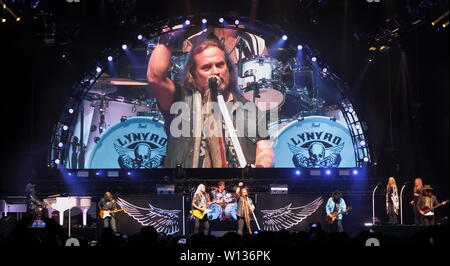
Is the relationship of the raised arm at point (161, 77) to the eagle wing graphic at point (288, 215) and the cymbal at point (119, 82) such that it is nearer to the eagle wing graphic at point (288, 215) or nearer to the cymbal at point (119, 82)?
the cymbal at point (119, 82)

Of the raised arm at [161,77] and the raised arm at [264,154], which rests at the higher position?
the raised arm at [161,77]

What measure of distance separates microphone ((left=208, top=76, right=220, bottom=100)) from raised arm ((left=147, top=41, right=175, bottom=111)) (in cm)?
116

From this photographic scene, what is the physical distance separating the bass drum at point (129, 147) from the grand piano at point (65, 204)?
219cm

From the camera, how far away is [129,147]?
67.4 ft

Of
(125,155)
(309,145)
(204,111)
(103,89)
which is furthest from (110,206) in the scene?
(309,145)

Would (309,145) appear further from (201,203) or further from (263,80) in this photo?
(201,203)

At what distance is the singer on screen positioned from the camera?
20.5 metres

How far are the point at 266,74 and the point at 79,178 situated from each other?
6.56m

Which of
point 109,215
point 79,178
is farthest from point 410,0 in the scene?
point 79,178

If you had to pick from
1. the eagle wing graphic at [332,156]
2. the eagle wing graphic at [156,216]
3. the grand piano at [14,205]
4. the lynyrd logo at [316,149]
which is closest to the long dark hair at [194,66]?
the lynyrd logo at [316,149]

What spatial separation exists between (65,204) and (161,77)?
5.04 m

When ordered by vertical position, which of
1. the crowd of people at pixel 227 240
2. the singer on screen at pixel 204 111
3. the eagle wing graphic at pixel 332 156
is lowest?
the crowd of people at pixel 227 240

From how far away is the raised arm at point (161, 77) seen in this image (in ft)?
67.3

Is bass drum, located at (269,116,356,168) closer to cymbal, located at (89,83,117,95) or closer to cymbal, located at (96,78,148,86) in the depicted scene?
cymbal, located at (96,78,148,86)
